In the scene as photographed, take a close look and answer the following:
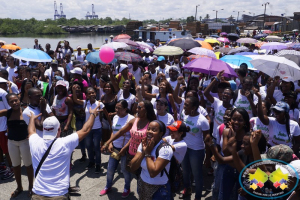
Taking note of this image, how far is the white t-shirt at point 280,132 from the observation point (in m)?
3.74

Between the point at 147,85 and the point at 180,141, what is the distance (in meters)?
2.40

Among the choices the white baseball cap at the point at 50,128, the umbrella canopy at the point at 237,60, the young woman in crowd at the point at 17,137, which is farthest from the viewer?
the umbrella canopy at the point at 237,60

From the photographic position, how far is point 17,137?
4.23 metres

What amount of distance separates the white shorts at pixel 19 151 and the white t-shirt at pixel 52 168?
1449 millimetres

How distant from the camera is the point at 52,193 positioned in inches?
111

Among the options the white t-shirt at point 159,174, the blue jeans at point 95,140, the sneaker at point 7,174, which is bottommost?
the sneaker at point 7,174

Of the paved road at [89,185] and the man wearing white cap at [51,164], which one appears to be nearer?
the man wearing white cap at [51,164]

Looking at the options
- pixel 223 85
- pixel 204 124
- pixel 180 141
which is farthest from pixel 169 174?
pixel 223 85

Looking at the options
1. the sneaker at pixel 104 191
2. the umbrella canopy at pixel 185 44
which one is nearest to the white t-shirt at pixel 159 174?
the sneaker at pixel 104 191

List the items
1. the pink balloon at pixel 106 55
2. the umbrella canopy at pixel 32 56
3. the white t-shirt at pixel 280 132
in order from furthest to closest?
the pink balloon at pixel 106 55
the umbrella canopy at pixel 32 56
the white t-shirt at pixel 280 132

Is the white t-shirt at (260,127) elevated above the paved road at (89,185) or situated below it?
above

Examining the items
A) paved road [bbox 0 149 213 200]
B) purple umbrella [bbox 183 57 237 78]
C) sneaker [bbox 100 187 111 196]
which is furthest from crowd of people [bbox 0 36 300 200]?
purple umbrella [bbox 183 57 237 78]

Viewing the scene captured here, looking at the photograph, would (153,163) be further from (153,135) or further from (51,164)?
(51,164)

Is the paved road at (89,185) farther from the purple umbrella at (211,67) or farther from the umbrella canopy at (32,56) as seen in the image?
the umbrella canopy at (32,56)
